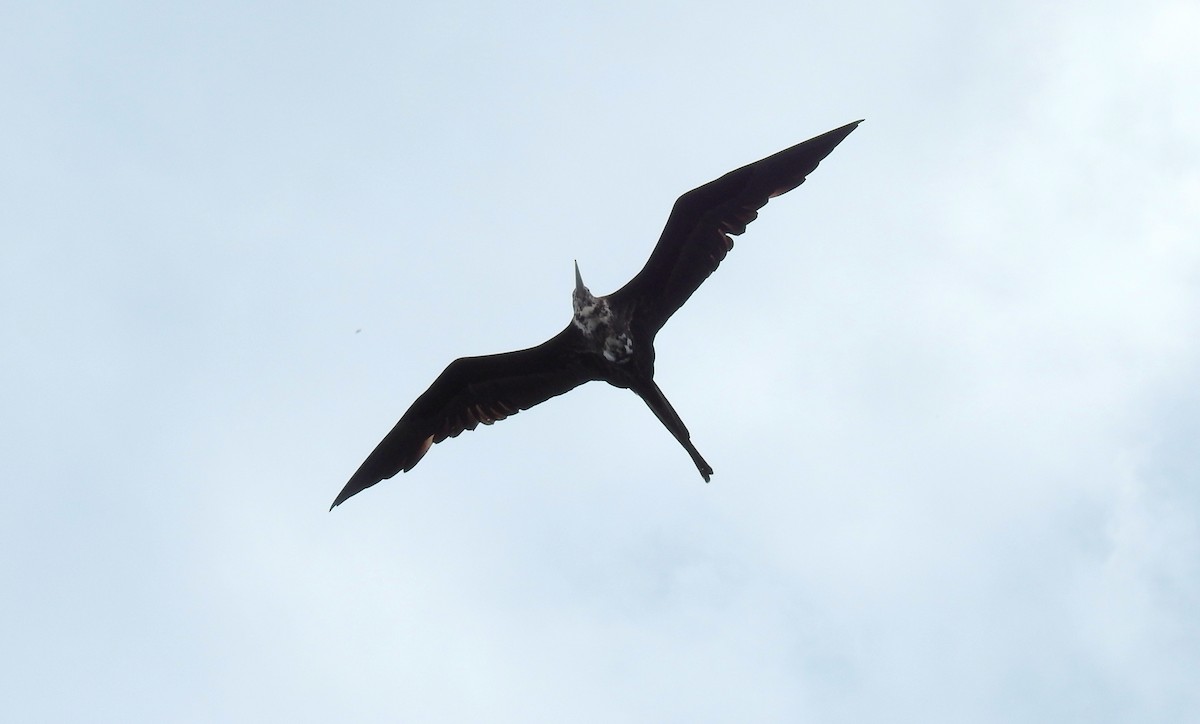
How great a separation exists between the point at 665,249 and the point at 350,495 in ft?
17.2

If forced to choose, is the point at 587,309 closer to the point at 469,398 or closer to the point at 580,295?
the point at 580,295

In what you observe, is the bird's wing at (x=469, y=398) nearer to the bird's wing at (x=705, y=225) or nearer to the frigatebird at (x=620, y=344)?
the frigatebird at (x=620, y=344)

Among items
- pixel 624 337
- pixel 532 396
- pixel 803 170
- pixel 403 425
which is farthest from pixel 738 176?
pixel 403 425

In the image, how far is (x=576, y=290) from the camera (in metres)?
17.3

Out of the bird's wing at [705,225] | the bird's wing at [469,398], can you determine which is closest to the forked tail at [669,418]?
the bird's wing at [705,225]

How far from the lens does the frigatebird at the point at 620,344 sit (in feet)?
54.9

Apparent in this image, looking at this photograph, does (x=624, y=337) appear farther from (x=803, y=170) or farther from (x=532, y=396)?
(x=803, y=170)

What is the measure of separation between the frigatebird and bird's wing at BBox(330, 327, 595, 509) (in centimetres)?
1

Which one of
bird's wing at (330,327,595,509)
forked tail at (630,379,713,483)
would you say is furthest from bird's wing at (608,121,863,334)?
bird's wing at (330,327,595,509)

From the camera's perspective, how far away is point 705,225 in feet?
55.7

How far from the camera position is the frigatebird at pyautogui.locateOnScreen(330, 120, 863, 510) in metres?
16.7

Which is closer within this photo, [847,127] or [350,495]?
[847,127]

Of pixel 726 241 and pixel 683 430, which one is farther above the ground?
pixel 726 241

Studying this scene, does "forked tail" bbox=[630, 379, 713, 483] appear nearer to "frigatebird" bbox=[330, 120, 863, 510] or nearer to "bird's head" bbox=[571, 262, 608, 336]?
"frigatebird" bbox=[330, 120, 863, 510]
